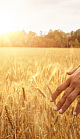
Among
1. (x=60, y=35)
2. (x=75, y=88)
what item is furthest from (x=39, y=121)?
(x=60, y=35)

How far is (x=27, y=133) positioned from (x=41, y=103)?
0.23 metres

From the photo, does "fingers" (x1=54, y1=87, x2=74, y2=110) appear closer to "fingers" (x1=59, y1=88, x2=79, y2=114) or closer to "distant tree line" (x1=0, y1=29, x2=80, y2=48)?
"fingers" (x1=59, y1=88, x2=79, y2=114)

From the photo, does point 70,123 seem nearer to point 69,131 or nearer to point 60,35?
point 69,131

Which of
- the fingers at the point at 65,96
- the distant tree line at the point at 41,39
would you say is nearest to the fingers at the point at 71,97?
the fingers at the point at 65,96

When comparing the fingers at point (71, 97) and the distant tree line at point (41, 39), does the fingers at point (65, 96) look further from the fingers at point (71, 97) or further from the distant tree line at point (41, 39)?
the distant tree line at point (41, 39)

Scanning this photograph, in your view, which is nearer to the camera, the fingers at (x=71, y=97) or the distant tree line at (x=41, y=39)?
the fingers at (x=71, y=97)

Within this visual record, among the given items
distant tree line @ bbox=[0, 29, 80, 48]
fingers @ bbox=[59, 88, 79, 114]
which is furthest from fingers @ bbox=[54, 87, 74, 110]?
distant tree line @ bbox=[0, 29, 80, 48]

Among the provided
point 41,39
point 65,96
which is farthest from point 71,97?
point 41,39

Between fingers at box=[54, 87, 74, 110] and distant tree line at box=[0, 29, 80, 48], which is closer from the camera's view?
fingers at box=[54, 87, 74, 110]

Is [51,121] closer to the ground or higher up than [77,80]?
closer to the ground

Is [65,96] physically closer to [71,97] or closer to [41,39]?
[71,97]

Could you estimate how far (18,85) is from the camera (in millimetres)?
A: 888

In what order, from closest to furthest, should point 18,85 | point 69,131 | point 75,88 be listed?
1. point 75,88
2. point 69,131
3. point 18,85

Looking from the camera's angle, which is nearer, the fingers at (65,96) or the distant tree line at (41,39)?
the fingers at (65,96)
